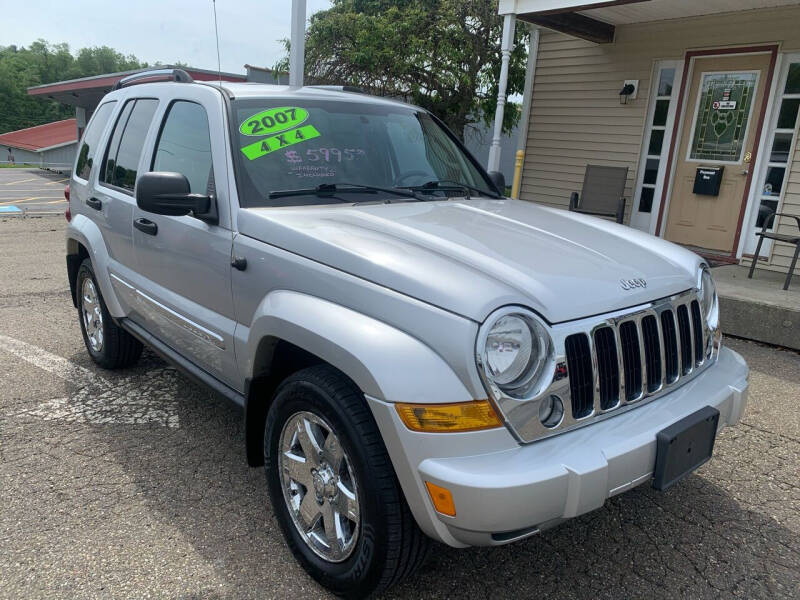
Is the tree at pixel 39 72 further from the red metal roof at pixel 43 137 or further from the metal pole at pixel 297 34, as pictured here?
the metal pole at pixel 297 34

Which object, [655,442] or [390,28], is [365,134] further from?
[390,28]

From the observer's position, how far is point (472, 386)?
5.95 ft

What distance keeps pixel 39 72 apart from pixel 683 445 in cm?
12102

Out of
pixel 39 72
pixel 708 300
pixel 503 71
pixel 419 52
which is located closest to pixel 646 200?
pixel 503 71

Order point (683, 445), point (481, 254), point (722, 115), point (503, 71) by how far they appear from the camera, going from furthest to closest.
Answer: point (503, 71)
point (722, 115)
point (481, 254)
point (683, 445)

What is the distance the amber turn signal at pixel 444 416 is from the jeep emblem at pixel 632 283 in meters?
0.75

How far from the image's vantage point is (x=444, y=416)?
1810 millimetres

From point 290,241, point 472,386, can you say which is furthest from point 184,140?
point 472,386

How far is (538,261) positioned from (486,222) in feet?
1.75

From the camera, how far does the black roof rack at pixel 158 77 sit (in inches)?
135

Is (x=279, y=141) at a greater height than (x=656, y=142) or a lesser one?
lesser

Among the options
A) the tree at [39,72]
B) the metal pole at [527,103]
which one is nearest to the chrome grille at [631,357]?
the metal pole at [527,103]

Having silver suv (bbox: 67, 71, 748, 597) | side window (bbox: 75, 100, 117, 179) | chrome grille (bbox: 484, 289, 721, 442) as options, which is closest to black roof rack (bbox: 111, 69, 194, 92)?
silver suv (bbox: 67, 71, 748, 597)

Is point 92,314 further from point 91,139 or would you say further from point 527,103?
point 527,103
